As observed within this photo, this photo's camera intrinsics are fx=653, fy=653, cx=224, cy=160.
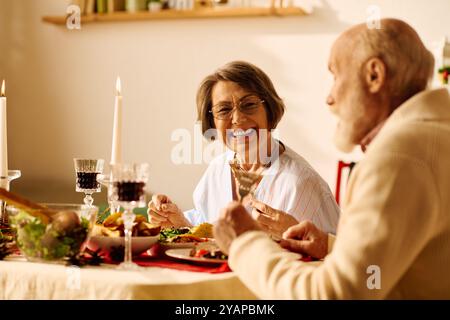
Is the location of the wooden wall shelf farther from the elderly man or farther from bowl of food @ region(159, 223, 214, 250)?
the elderly man

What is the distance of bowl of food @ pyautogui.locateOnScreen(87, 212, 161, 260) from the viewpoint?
1.67 m

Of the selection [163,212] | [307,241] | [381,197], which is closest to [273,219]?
[307,241]

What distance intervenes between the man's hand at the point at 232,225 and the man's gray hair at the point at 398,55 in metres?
0.42

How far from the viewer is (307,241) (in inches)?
70.6

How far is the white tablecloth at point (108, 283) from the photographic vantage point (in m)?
1.41

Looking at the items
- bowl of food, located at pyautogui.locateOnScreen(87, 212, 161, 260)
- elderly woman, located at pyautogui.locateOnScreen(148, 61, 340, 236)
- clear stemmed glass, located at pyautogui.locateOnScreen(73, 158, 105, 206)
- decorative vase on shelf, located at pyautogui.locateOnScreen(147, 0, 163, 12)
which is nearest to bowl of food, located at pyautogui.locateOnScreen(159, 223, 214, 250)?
bowl of food, located at pyautogui.locateOnScreen(87, 212, 161, 260)

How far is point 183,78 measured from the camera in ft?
16.2

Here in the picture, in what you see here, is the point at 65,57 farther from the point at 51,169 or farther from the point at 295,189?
the point at 295,189

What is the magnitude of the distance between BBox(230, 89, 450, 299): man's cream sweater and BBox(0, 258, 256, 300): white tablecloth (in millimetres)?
99

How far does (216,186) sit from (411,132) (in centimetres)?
177

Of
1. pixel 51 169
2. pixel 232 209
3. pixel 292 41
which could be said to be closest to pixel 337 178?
pixel 292 41

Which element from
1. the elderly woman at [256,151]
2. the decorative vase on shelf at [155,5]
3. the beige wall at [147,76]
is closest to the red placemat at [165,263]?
the elderly woman at [256,151]

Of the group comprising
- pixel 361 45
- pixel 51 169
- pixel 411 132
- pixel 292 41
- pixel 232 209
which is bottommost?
pixel 51 169

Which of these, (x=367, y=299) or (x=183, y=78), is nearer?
(x=367, y=299)
